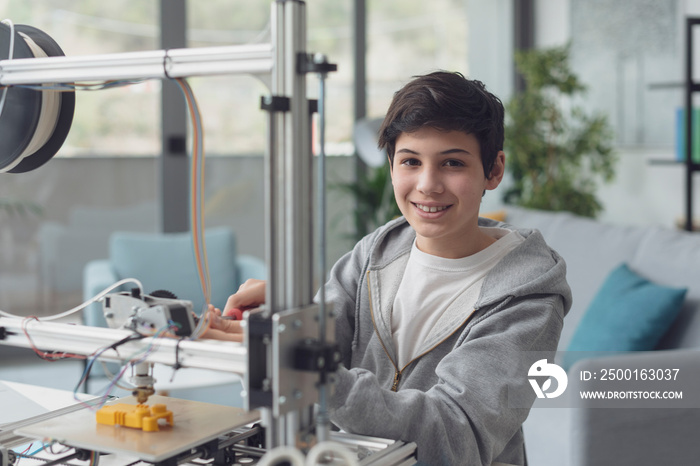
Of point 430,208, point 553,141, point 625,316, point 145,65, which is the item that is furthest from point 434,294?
point 553,141

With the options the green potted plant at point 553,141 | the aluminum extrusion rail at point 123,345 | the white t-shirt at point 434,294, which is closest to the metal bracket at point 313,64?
the aluminum extrusion rail at point 123,345

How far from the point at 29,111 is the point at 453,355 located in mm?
697

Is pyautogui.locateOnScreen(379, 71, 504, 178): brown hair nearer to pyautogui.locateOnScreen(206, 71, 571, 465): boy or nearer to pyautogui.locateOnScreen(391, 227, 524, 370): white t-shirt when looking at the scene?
pyautogui.locateOnScreen(206, 71, 571, 465): boy

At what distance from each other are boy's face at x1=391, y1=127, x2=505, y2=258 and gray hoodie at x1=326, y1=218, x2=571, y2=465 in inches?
4.4

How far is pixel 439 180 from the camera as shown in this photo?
124 centimetres

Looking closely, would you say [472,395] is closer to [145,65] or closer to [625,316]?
[145,65]

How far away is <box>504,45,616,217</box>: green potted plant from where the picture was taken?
426 centimetres

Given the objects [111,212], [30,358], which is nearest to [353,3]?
[111,212]

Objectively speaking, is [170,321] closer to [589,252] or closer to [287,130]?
[287,130]

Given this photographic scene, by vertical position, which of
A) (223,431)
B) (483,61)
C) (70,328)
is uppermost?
(483,61)

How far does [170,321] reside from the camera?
861 millimetres

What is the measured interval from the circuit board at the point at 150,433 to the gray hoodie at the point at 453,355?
142mm

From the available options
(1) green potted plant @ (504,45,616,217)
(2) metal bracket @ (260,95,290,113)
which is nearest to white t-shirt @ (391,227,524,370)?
(2) metal bracket @ (260,95,290,113)

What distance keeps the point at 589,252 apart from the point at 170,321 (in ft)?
7.51
